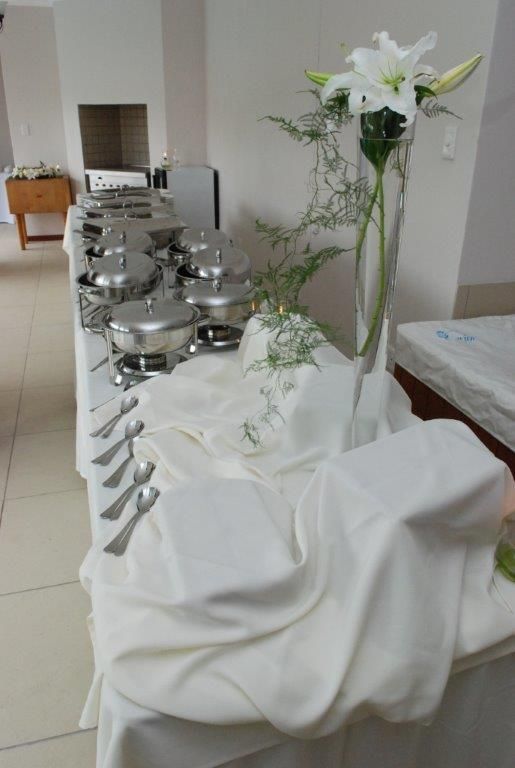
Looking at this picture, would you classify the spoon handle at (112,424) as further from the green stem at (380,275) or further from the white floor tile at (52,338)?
the white floor tile at (52,338)

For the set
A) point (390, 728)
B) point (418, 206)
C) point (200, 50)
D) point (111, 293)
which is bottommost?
point (390, 728)

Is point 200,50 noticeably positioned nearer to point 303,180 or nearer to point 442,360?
point 303,180

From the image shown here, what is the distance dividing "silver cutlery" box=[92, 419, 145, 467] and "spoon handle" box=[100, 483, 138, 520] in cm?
11

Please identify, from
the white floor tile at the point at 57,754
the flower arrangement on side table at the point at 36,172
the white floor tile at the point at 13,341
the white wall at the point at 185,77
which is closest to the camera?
the white floor tile at the point at 57,754

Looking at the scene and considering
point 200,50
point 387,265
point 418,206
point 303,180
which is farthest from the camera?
point 200,50

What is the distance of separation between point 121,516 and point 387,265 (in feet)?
1.71

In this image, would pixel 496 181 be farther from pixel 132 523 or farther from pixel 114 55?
pixel 114 55

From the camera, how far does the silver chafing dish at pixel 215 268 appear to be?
5.67 ft

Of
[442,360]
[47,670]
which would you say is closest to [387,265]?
[442,360]

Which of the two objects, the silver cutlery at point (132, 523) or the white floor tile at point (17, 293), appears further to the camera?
the white floor tile at point (17, 293)

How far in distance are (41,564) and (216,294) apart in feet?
2.91

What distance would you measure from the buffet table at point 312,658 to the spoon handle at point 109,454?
0.24 metres

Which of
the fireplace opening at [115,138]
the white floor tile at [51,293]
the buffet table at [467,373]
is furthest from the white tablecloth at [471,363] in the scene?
the fireplace opening at [115,138]

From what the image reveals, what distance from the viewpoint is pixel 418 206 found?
200 centimetres
